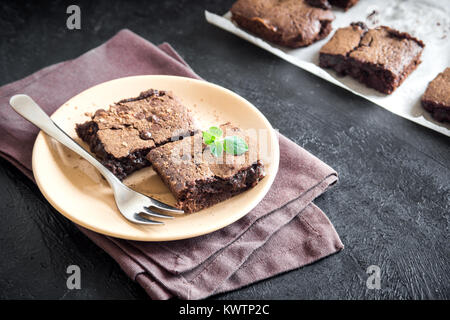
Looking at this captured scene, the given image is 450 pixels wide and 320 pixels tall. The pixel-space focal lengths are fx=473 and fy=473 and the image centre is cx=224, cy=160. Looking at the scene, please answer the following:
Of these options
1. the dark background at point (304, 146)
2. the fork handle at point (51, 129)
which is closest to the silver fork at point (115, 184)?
the fork handle at point (51, 129)

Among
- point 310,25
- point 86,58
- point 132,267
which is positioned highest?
point 310,25

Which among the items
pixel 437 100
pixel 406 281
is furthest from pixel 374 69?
pixel 406 281

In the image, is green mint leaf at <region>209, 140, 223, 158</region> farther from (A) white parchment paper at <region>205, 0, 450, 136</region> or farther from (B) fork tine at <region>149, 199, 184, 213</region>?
(A) white parchment paper at <region>205, 0, 450, 136</region>

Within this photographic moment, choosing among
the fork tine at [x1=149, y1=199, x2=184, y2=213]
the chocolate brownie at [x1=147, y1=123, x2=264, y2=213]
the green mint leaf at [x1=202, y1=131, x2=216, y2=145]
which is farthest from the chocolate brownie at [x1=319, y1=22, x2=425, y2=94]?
the fork tine at [x1=149, y1=199, x2=184, y2=213]

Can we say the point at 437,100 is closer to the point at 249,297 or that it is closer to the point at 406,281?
the point at 406,281

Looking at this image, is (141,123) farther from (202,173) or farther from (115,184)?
(202,173)
